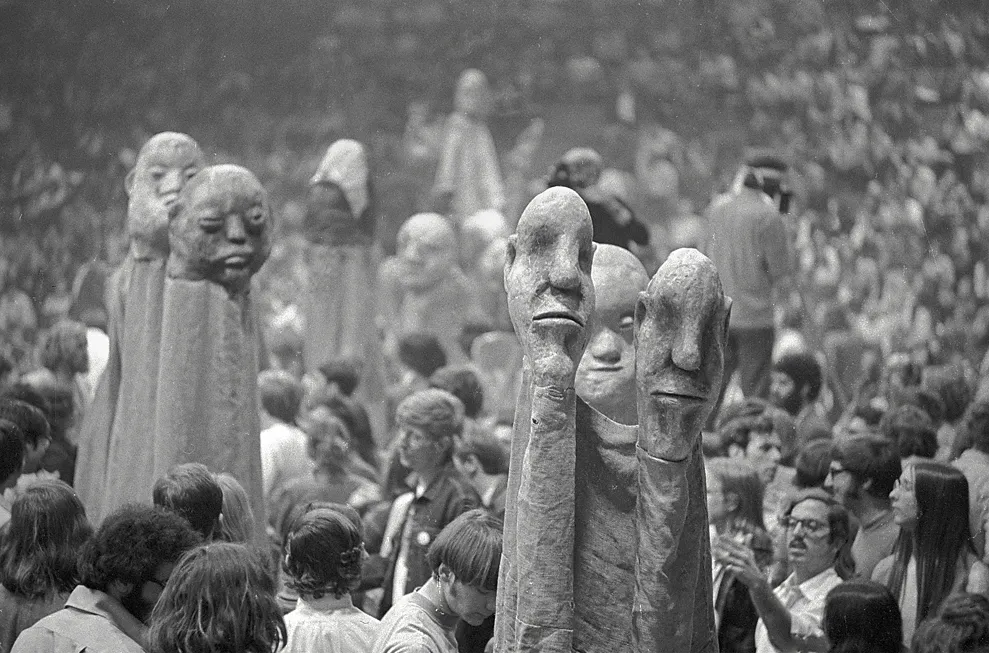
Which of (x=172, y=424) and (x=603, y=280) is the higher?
(x=603, y=280)

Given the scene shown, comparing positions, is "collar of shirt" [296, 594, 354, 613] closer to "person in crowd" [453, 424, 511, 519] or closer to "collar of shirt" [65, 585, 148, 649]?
"collar of shirt" [65, 585, 148, 649]

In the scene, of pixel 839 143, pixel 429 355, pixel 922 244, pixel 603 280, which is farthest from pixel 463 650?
pixel 839 143

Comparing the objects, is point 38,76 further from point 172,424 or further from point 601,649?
point 601,649

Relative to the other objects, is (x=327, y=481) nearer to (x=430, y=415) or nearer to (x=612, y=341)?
(x=430, y=415)

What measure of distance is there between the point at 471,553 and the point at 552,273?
1119mm

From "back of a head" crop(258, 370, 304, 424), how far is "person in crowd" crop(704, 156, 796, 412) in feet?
11.3

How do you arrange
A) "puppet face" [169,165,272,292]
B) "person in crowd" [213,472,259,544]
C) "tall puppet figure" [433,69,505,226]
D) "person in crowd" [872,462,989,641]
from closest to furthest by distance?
"person in crowd" [213,472,259,544] < "person in crowd" [872,462,989,641] < "puppet face" [169,165,272,292] < "tall puppet figure" [433,69,505,226]

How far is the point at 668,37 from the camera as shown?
28125 mm

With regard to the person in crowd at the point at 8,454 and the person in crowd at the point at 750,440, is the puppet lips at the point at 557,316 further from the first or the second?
the person in crowd at the point at 750,440

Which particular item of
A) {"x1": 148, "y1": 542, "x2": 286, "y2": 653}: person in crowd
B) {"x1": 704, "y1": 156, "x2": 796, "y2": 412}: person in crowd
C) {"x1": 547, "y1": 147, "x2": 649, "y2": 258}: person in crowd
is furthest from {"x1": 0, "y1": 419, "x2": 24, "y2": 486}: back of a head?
{"x1": 704, "y1": 156, "x2": 796, "y2": 412}: person in crowd

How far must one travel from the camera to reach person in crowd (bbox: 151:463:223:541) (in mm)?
5512

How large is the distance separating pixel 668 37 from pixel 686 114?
155cm

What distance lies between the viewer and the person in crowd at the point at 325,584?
509 centimetres

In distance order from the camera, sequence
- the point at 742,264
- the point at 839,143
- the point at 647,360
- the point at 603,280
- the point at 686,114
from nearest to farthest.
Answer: the point at 647,360 < the point at 603,280 < the point at 742,264 < the point at 839,143 < the point at 686,114
